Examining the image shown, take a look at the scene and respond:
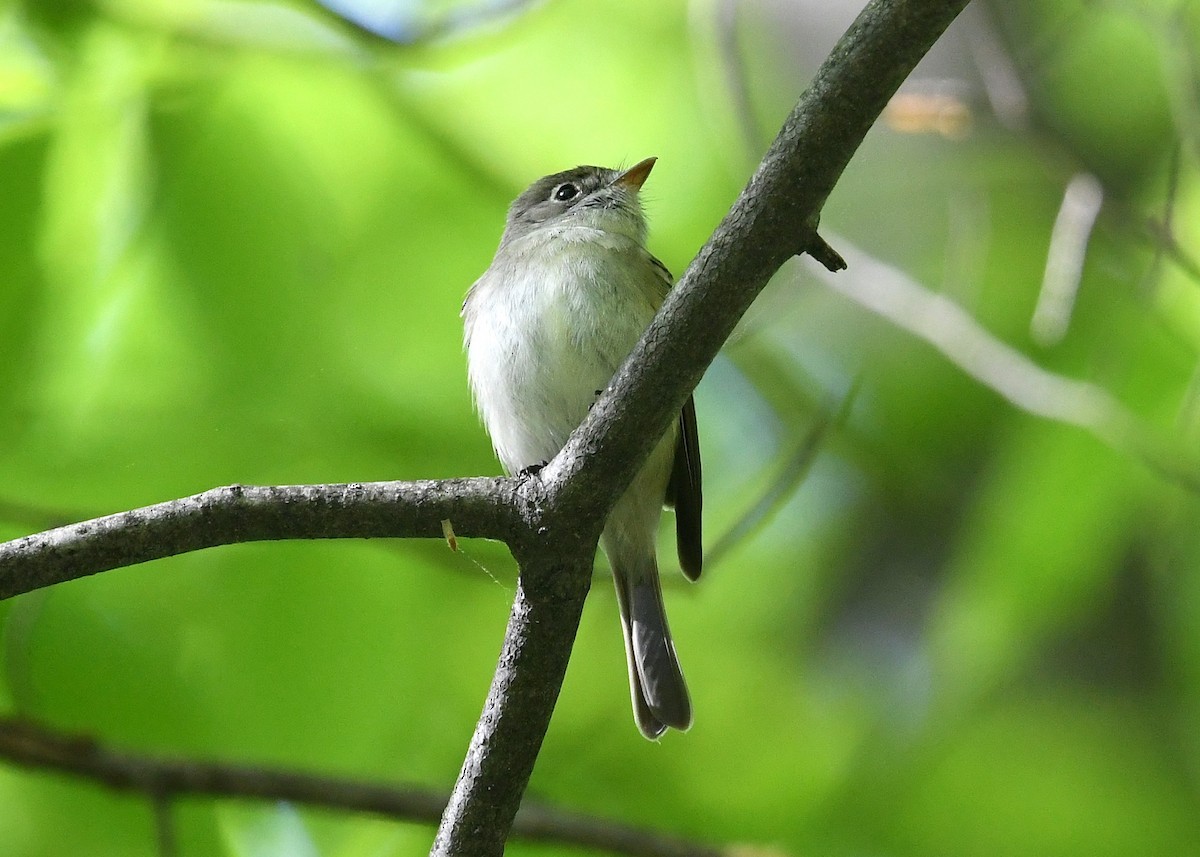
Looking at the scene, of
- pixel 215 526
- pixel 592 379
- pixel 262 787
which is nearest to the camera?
pixel 215 526

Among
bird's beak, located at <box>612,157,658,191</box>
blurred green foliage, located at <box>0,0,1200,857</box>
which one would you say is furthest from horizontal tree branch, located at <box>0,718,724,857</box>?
bird's beak, located at <box>612,157,658,191</box>

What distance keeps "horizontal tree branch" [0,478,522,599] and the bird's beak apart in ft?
5.76

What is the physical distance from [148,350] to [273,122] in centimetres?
85

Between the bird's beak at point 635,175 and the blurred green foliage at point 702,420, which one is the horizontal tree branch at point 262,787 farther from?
the bird's beak at point 635,175

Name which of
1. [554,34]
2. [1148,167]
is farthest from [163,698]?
[1148,167]

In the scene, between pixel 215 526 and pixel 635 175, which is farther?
pixel 635 175

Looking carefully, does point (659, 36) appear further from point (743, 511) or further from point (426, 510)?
point (426, 510)

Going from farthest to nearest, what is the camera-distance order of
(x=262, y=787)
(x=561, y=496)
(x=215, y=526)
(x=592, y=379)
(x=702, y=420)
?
(x=702, y=420) → (x=262, y=787) → (x=592, y=379) → (x=561, y=496) → (x=215, y=526)

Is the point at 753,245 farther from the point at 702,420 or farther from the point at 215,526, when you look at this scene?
the point at 702,420

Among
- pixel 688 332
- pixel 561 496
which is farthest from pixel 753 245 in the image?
pixel 561 496

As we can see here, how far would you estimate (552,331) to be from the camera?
9.37 feet

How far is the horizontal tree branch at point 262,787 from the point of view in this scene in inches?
139

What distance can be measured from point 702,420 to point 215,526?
2.54m

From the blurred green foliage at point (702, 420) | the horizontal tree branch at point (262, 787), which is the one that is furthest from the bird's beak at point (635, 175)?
the horizontal tree branch at point (262, 787)
